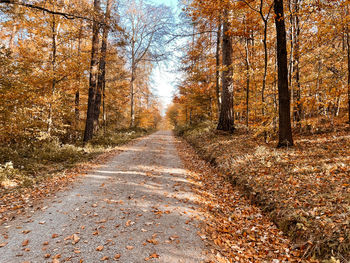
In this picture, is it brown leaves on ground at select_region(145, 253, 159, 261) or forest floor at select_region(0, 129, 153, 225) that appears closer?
brown leaves on ground at select_region(145, 253, 159, 261)

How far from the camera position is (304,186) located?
4.58 meters

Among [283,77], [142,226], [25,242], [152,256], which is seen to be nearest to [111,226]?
[142,226]

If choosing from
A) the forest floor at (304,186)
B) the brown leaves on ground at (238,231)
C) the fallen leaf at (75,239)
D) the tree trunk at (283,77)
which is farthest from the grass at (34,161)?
the tree trunk at (283,77)

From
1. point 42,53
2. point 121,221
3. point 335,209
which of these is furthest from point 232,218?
point 42,53

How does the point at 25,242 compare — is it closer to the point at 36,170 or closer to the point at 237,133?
the point at 36,170

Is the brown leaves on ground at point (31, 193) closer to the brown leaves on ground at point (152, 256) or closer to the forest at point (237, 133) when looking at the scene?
the forest at point (237, 133)

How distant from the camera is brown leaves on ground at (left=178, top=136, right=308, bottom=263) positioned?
128 inches

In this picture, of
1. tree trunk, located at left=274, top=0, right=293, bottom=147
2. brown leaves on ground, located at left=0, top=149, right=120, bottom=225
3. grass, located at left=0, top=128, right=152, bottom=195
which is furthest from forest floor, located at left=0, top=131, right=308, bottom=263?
tree trunk, located at left=274, top=0, right=293, bottom=147

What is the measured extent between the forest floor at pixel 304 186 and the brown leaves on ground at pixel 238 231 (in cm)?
13

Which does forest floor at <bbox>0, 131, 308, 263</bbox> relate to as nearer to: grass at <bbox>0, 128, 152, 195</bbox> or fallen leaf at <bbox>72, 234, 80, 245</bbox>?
fallen leaf at <bbox>72, 234, 80, 245</bbox>

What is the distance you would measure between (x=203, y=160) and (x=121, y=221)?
5.95m

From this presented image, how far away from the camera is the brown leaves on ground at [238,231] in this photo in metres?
3.24

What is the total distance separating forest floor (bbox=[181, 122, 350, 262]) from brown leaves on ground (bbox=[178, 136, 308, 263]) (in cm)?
13

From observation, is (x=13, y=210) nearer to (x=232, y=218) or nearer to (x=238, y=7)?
(x=232, y=218)
